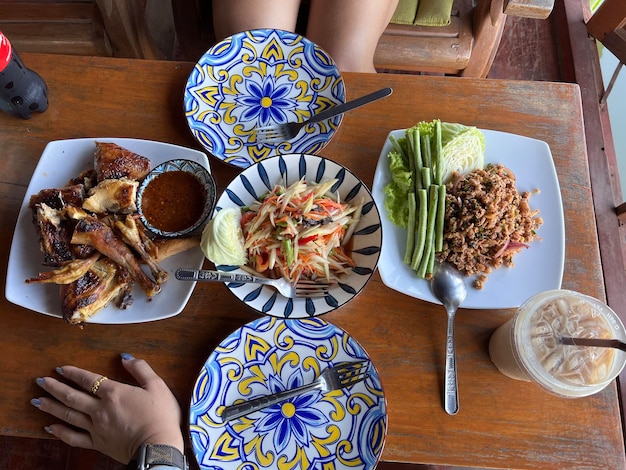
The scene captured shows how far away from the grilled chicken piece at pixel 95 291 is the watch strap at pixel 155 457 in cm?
39

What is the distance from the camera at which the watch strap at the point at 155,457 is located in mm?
1273

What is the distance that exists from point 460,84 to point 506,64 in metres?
1.88

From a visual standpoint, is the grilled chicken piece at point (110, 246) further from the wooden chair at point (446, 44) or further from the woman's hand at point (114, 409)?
the wooden chair at point (446, 44)

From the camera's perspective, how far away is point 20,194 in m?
1.54

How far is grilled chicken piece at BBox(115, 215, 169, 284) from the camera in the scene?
1371 mm

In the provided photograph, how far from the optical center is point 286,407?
4.31 ft

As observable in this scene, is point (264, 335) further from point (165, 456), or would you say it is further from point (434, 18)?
point (434, 18)

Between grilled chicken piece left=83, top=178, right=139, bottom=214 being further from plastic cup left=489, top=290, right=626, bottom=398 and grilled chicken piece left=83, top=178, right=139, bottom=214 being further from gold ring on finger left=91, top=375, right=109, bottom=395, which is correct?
plastic cup left=489, top=290, right=626, bottom=398

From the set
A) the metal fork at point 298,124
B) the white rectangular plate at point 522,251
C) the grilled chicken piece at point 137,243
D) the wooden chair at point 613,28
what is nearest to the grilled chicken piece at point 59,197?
the grilled chicken piece at point 137,243

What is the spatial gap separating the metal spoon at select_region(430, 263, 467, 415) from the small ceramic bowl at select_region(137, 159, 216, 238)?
705 mm

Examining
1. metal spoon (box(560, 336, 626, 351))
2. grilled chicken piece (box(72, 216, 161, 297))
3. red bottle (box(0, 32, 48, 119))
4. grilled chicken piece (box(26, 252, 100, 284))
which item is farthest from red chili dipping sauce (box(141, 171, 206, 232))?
metal spoon (box(560, 336, 626, 351))

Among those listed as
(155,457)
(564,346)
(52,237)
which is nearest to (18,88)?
(52,237)

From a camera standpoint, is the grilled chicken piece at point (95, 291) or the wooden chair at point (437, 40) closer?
the grilled chicken piece at point (95, 291)

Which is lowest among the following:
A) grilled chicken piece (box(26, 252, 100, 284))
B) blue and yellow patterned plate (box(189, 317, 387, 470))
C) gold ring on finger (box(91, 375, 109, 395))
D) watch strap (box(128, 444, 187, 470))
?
watch strap (box(128, 444, 187, 470))
